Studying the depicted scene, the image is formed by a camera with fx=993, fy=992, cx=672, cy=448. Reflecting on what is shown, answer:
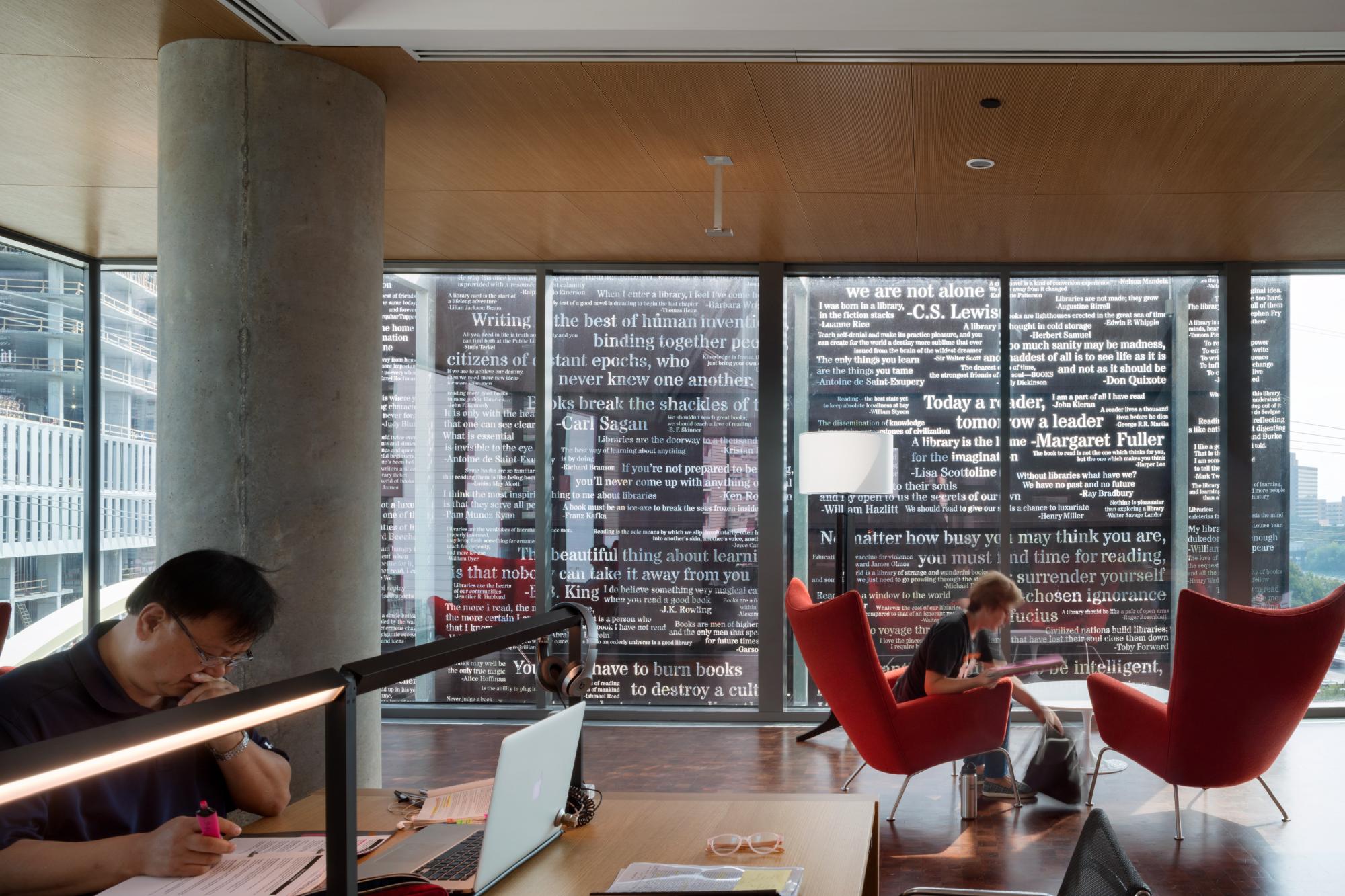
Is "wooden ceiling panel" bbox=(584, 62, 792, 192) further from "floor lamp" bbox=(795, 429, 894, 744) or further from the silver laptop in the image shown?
the silver laptop

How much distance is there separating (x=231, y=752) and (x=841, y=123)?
2.92 m

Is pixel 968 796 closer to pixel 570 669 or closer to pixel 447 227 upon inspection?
pixel 570 669

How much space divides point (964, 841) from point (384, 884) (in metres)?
3.10

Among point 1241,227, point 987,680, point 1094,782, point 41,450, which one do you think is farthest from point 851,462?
point 41,450

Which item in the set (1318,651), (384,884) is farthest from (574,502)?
(384,884)

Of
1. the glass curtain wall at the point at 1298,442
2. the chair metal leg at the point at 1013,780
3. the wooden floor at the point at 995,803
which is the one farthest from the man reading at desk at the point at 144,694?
the glass curtain wall at the point at 1298,442

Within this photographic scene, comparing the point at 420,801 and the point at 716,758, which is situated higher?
the point at 420,801

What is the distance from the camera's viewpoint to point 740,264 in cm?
628

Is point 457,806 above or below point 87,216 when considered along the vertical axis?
below

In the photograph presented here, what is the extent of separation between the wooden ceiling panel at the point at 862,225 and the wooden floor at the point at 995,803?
2.80 m

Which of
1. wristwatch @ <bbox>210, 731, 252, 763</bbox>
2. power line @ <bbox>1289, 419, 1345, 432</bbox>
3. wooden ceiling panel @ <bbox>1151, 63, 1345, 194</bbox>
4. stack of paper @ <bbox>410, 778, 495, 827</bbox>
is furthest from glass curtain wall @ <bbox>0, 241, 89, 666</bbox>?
power line @ <bbox>1289, 419, 1345, 432</bbox>

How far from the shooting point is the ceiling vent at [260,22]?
2.74 metres

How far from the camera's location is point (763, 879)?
1.65 m

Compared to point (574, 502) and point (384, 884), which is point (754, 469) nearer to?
point (574, 502)
